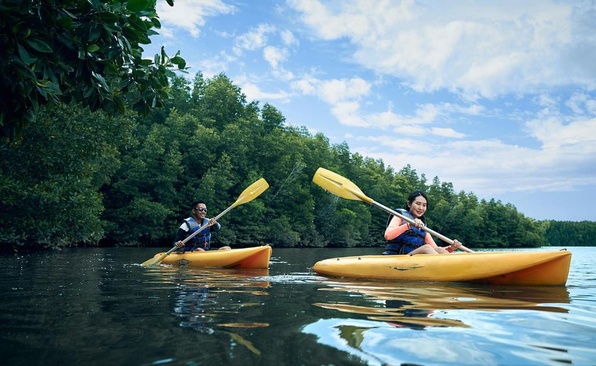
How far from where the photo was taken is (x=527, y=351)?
222 cm

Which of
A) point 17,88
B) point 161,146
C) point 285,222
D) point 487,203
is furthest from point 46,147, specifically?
point 487,203

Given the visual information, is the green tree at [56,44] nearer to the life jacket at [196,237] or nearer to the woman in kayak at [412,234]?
the woman in kayak at [412,234]

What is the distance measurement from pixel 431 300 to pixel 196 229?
242 inches

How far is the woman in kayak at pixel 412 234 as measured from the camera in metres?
6.41

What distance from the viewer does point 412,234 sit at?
6.71 meters

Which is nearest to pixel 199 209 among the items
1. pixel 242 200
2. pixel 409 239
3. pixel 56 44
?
pixel 242 200

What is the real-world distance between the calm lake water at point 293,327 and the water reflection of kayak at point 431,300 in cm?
1

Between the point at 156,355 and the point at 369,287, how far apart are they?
352 centimetres

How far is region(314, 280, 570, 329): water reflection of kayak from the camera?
3.15 m

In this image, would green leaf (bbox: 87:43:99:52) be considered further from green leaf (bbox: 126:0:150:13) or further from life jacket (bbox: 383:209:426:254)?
life jacket (bbox: 383:209:426:254)

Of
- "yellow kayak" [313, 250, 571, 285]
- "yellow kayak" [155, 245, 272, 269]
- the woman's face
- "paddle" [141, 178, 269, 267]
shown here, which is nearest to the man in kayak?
"paddle" [141, 178, 269, 267]

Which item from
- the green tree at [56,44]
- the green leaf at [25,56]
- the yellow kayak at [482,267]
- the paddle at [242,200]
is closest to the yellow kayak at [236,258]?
the paddle at [242,200]

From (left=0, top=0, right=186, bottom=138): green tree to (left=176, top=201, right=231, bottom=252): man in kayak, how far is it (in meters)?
4.93

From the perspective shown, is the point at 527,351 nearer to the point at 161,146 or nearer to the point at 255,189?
the point at 255,189
